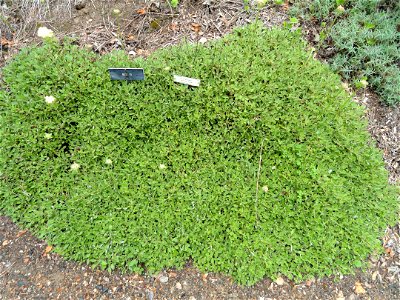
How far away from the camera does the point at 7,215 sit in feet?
8.39

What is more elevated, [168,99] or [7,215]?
[168,99]

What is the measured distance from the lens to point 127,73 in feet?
8.14

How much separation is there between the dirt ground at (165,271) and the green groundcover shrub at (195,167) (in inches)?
5.0

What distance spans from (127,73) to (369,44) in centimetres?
243

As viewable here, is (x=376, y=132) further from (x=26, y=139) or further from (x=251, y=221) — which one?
(x=26, y=139)

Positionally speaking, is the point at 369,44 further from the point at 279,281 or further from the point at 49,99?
the point at 49,99

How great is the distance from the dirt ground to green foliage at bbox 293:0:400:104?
20 centimetres

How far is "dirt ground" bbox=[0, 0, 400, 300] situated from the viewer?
2.32m

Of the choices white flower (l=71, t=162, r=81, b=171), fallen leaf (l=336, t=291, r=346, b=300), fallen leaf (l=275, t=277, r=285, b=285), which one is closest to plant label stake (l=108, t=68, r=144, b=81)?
white flower (l=71, t=162, r=81, b=171)

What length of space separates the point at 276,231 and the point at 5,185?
2394 millimetres

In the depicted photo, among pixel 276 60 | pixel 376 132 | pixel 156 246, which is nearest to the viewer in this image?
pixel 156 246

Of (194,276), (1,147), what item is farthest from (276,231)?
(1,147)

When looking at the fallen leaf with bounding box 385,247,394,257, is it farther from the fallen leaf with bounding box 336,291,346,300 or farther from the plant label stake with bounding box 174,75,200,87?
the plant label stake with bounding box 174,75,200,87

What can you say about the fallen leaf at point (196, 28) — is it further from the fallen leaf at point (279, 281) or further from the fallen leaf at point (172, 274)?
the fallen leaf at point (279, 281)
